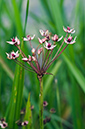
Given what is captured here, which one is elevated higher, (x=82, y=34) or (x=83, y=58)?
(x=82, y=34)

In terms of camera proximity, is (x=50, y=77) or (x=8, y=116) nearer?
(x=8, y=116)

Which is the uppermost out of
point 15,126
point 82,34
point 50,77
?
point 82,34

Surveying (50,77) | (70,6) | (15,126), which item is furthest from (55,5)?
(70,6)

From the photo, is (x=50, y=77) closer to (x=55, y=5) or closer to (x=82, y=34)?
(x=55, y=5)

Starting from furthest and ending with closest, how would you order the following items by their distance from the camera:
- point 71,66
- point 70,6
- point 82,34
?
point 70,6 → point 82,34 → point 71,66

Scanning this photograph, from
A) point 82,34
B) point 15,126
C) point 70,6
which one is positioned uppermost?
point 70,6

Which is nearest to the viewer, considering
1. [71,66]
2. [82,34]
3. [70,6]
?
[71,66]

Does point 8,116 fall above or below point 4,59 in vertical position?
below

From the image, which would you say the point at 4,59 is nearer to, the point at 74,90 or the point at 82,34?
the point at 74,90

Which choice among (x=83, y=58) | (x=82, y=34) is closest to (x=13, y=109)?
(x=83, y=58)
